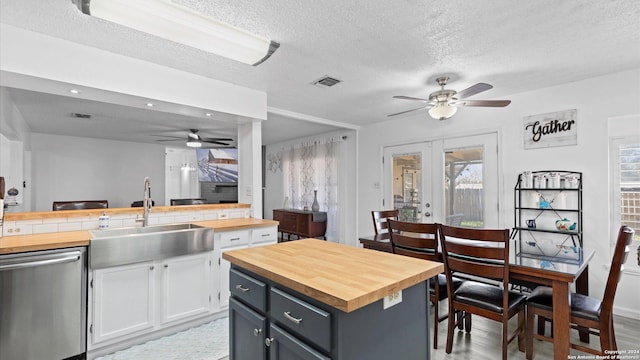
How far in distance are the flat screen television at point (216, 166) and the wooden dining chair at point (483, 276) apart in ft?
20.8

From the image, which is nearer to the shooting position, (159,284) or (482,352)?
(482,352)

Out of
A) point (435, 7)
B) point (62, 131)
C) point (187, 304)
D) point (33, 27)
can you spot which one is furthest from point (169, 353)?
point (62, 131)

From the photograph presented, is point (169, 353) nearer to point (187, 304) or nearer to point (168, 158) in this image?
point (187, 304)

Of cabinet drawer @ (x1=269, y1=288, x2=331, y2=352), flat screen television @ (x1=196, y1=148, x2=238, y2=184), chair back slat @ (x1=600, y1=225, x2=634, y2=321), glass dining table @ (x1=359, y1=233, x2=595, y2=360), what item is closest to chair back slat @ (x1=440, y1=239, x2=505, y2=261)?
glass dining table @ (x1=359, y1=233, x2=595, y2=360)

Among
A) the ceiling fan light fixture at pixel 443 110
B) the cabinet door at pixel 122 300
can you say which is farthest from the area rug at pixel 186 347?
the ceiling fan light fixture at pixel 443 110

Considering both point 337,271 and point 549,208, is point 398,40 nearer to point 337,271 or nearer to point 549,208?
point 337,271

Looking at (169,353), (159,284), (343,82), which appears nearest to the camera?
(169,353)

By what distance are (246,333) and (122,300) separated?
1.42 m

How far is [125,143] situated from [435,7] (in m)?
7.31

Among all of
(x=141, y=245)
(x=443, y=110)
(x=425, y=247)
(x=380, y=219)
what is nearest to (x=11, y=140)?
(x=141, y=245)

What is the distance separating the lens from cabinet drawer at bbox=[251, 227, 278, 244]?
3.16 meters

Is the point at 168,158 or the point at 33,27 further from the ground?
the point at 33,27

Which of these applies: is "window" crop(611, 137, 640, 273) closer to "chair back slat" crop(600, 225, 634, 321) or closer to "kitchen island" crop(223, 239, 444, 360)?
"chair back slat" crop(600, 225, 634, 321)

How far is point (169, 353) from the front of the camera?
230 centimetres
